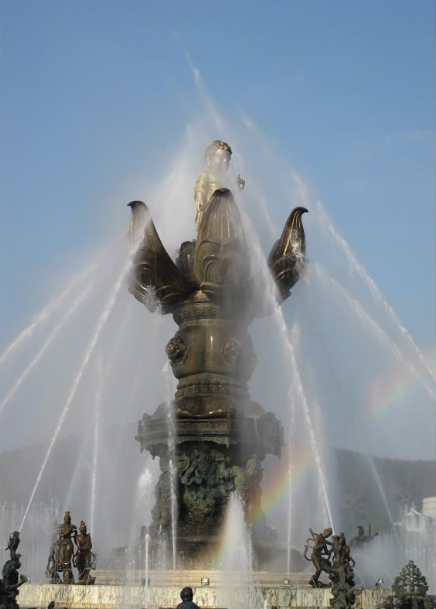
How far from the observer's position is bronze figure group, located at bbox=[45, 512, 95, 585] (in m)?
18.1

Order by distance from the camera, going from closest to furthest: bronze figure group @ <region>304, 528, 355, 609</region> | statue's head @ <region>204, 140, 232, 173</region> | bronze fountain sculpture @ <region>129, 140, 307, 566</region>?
bronze figure group @ <region>304, 528, 355, 609</region> < bronze fountain sculpture @ <region>129, 140, 307, 566</region> < statue's head @ <region>204, 140, 232, 173</region>

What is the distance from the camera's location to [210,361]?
21281mm

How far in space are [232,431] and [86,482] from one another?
35.6 ft

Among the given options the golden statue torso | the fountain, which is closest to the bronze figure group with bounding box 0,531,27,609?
the fountain

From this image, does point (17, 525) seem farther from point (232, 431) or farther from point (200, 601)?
point (200, 601)

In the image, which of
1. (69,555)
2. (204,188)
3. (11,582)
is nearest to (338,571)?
(11,582)

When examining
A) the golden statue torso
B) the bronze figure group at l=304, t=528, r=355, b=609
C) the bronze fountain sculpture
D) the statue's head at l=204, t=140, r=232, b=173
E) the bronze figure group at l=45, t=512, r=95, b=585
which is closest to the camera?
the bronze figure group at l=304, t=528, r=355, b=609

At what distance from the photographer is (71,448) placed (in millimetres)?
32594

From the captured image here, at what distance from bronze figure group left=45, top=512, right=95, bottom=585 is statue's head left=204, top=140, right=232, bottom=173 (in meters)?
10.4

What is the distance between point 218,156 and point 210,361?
6.09 m

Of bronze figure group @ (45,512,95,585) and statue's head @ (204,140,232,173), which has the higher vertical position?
statue's head @ (204,140,232,173)

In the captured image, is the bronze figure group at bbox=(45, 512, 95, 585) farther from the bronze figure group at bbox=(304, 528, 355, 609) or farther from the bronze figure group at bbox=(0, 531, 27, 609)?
the bronze figure group at bbox=(304, 528, 355, 609)

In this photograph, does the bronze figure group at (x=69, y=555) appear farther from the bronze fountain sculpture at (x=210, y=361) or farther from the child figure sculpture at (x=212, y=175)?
the child figure sculpture at (x=212, y=175)

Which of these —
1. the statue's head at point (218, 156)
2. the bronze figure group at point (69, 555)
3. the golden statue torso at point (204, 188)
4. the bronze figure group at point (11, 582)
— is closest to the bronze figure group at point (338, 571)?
the bronze figure group at point (69, 555)
